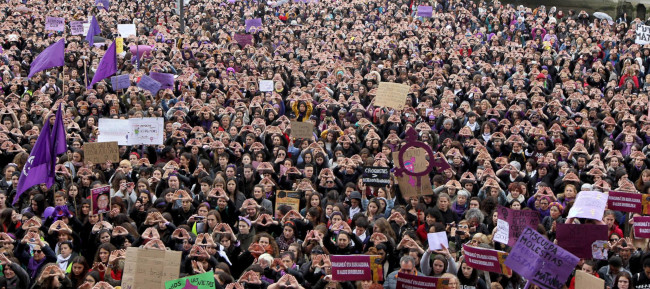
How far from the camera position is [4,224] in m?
10.9

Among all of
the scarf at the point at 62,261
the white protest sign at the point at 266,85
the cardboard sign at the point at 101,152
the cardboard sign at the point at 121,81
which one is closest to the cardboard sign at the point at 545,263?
the scarf at the point at 62,261

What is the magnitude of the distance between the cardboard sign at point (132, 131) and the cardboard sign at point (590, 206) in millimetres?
6671

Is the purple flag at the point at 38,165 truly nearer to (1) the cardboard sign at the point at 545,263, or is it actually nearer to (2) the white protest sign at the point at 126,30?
(1) the cardboard sign at the point at 545,263

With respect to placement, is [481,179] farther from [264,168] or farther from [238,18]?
[238,18]

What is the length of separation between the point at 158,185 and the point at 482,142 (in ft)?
16.5

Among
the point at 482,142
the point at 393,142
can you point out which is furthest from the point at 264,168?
the point at 482,142

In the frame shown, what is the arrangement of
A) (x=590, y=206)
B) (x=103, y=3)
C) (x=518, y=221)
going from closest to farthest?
1. (x=518, y=221)
2. (x=590, y=206)
3. (x=103, y=3)

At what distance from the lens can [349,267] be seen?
29.0ft

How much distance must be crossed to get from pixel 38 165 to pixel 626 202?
694 cm

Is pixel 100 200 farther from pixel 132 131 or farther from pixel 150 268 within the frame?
pixel 132 131

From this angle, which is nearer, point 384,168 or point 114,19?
point 384,168

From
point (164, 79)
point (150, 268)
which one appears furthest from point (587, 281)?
point (164, 79)

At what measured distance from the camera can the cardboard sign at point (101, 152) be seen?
43.2 feet

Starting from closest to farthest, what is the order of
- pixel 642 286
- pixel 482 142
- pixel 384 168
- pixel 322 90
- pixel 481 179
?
pixel 642 286 < pixel 384 168 < pixel 481 179 < pixel 482 142 < pixel 322 90
